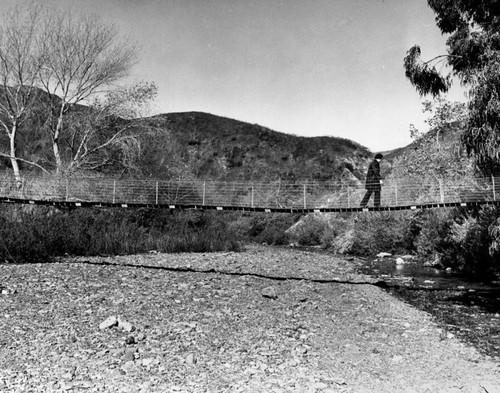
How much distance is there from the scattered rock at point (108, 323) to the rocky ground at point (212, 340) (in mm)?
14

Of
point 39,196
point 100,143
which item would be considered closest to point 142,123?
point 100,143

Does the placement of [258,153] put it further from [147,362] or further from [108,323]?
[147,362]

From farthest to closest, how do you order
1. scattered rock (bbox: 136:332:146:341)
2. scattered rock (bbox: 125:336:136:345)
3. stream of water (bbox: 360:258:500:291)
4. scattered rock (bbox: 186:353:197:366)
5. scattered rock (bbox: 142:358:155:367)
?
stream of water (bbox: 360:258:500:291), scattered rock (bbox: 136:332:146:341), scattered rock (bbox: 125:336:136:345), scattered rock (bbox: 186:353:197:366), scattered rock (bbox: 142:358:155:367)

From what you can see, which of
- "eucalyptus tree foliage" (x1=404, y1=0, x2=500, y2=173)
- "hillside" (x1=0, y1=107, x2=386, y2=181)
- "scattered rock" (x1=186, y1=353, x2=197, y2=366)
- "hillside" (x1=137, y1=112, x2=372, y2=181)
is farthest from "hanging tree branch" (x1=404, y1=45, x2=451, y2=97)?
"hillside" (x1=137, y1=112, x2=372, y2=181)

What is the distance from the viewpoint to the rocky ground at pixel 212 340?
15.9 ft

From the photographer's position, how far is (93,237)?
15.2m

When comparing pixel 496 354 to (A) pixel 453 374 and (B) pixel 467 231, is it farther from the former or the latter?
(B) pixel 467 231

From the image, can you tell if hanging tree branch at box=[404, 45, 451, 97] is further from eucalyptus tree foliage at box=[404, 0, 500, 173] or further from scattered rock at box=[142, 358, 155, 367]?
scattered rock at box=[142, 358, 155, 367]

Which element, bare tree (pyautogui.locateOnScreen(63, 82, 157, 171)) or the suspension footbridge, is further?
bare tree (pyautogui.locateOnScreen(63, 82, 157, 171))

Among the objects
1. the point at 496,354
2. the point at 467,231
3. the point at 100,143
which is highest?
the point at 100,143

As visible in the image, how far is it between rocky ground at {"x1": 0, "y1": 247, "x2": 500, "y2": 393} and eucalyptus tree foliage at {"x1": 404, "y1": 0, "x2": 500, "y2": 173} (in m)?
3.29

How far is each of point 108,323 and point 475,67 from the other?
307 inches

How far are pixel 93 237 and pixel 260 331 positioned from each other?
33.2ft

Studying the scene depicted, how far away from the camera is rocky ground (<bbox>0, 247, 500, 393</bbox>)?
4.84 metres
